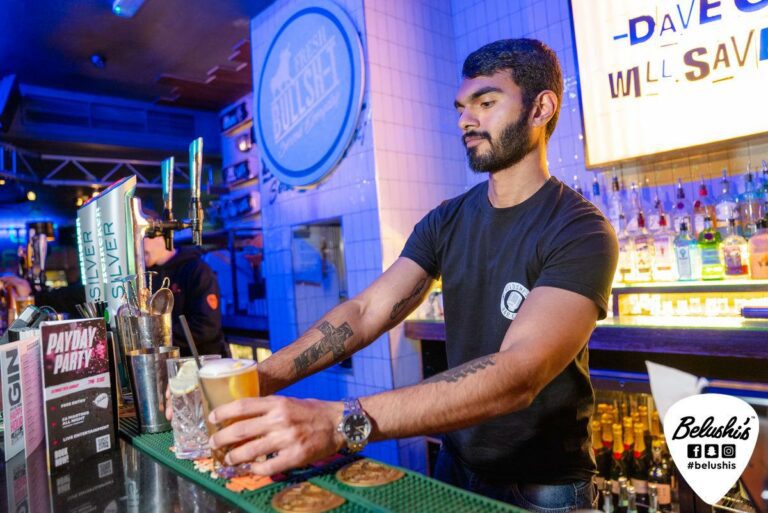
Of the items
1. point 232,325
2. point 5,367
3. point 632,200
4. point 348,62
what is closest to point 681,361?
point 632,200

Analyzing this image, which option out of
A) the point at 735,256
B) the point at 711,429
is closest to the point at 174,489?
the point at 711,429

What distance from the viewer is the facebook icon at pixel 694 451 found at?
2.17m

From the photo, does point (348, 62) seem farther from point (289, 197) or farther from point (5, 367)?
point (5, 367)

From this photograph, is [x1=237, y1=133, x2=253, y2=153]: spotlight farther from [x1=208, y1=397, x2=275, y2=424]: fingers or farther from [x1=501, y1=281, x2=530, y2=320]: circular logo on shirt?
[x1=208, y1=397, x2=275, y2=424]: fingers

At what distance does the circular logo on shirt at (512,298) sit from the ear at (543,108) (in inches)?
17.9

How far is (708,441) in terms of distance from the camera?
208cm

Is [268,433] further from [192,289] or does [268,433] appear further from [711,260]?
[192,289]

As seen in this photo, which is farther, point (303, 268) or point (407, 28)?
point (303, 268)

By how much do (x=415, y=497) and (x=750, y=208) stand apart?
251 centimetres

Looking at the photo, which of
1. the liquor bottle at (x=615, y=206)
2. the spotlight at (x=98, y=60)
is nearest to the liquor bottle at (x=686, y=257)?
the liquor bottle at (x=615, y=206)

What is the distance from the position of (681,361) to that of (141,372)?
206 cm

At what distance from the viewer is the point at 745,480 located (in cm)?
139

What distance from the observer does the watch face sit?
0.88 m

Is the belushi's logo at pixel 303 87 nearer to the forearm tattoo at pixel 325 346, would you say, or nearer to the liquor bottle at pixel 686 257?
the liquor bottle at pixel 686 257
